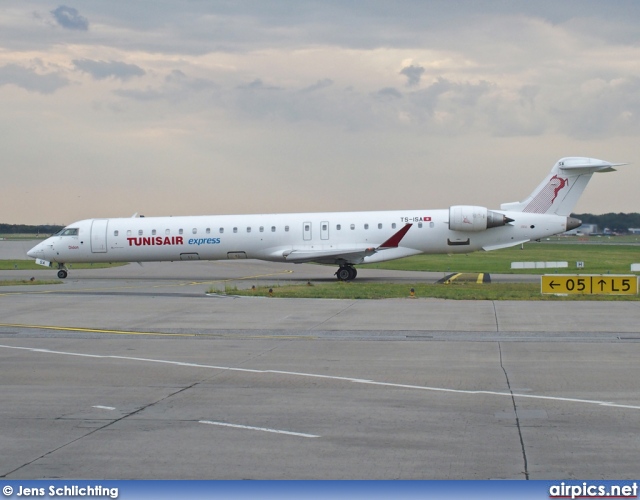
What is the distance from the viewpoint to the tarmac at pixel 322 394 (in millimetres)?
8578

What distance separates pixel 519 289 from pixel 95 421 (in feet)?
79.4

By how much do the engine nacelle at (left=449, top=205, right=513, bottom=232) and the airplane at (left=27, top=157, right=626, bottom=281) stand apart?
0.05 meters

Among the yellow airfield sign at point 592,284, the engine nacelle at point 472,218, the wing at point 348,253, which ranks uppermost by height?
the engine nacelle at point 472,218

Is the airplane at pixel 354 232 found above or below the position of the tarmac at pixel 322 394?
above

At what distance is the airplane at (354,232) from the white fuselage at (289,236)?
1.9 inches

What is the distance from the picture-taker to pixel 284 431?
9953mm

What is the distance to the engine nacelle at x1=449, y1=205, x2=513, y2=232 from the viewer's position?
3959 centimetres

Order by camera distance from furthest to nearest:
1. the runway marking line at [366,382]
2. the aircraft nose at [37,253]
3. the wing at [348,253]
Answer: the aircraft nose at [37,253] → the wing at [348,253] → the runway marking line at [366,382]

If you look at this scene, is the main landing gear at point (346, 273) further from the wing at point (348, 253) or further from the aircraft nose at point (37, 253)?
the aircraft nose at point (37, 253)

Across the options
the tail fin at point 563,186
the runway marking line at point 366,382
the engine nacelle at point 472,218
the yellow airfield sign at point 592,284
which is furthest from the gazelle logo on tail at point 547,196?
the runway marking line at point 366,382

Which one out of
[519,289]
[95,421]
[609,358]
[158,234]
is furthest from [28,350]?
[158,234]

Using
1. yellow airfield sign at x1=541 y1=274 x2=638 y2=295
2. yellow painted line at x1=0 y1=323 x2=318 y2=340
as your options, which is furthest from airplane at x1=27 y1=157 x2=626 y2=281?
yellow painted line at x1=0 y1=323 x2=318 y2=340

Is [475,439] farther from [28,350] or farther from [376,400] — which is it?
[28,350]

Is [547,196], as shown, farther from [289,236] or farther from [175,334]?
[175,334]
